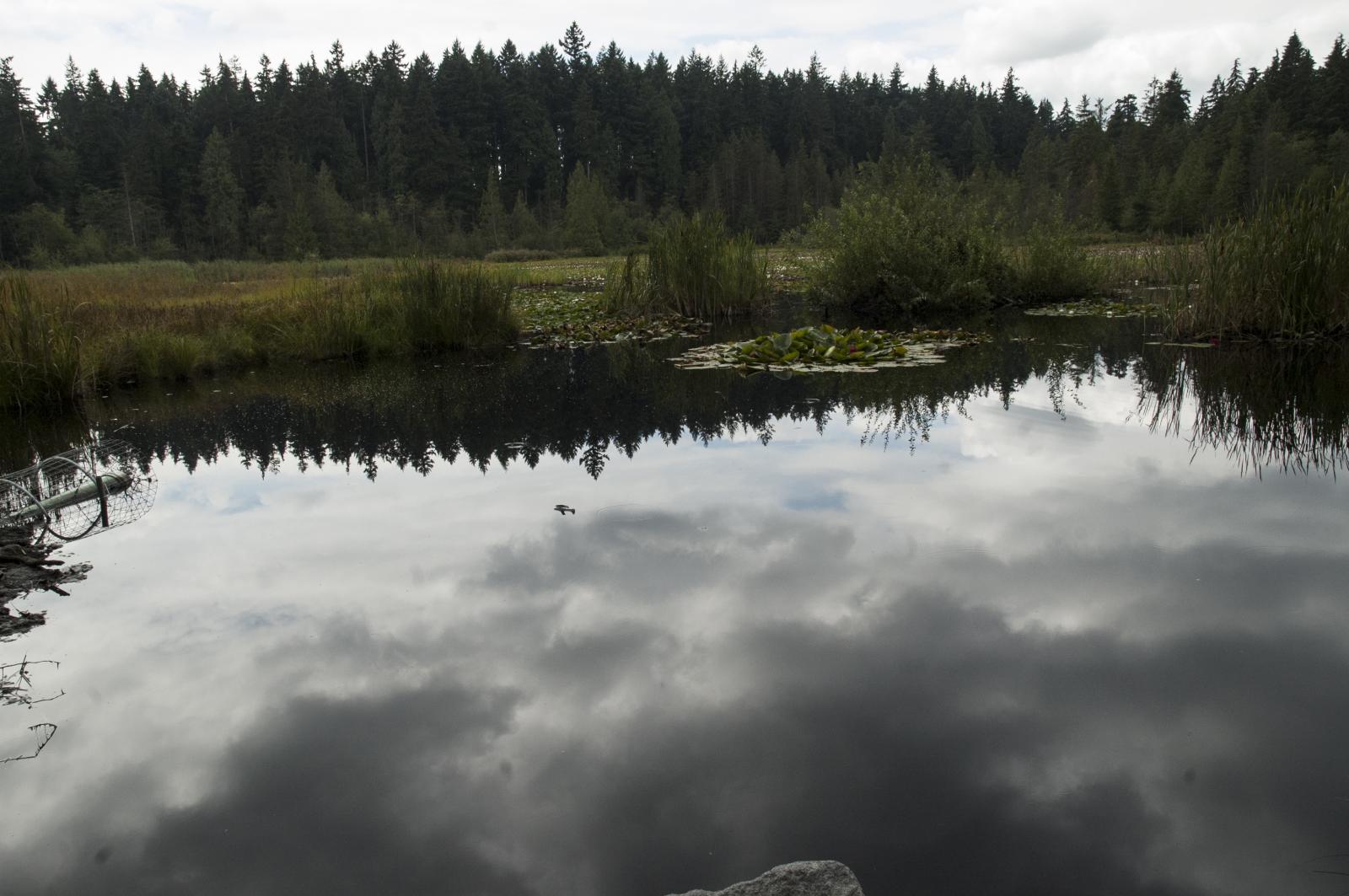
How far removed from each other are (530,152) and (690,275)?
64.8 meters

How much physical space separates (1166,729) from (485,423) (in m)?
5.90

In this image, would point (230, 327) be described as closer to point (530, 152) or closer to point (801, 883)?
point (801, 883)

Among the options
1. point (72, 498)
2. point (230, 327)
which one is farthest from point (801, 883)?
point (230, 327)

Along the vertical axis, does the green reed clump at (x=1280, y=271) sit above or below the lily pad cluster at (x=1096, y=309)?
above

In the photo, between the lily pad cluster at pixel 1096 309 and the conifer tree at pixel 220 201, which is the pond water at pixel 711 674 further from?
the conifer tree at pixel 220 201

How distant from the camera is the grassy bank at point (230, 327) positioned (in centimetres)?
860

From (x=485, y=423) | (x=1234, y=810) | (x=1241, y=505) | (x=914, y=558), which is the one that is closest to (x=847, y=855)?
(x=1234, y=810)

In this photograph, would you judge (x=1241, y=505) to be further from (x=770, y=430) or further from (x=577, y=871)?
(x=577, y=871)

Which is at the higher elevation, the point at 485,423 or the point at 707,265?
the point at 707,265

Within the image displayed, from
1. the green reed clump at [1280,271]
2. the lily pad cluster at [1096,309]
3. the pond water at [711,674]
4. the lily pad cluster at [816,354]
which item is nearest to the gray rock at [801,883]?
the pond water at [711,674]

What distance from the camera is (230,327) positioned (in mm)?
12031

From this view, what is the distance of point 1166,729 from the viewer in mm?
2639

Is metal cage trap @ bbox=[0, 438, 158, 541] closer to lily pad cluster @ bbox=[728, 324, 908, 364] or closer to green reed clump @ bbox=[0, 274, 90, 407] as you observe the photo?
green reed clump @ bbox=[0, 274, 90, 407]

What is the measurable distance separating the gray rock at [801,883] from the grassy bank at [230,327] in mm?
9051
